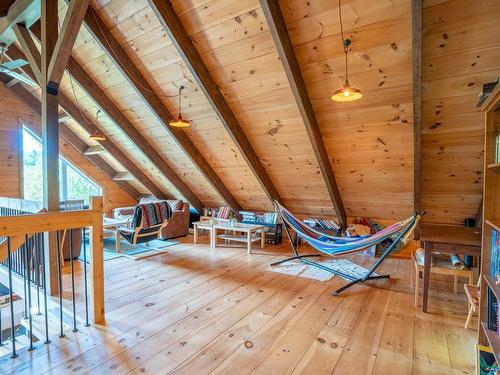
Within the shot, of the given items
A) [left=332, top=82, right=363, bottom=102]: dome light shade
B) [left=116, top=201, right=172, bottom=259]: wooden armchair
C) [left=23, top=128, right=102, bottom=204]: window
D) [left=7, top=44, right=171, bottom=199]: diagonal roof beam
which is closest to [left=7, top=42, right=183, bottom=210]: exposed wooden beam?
[left=7, top=44, right=171, bottom=199]: diagonal roof beam

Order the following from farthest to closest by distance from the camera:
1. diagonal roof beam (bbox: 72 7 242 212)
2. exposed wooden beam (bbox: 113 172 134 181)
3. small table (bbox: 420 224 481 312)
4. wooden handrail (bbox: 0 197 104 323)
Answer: exposed wooden beam (bbox: 113 172 134 181) < diagonal roof beam (bbox: 72 7 242 212) < small table (bbox: 420 224 481 312) < wooden handrail (bbox: 0 197 104 323)

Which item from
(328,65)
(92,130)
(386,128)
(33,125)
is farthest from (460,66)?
(33,125)

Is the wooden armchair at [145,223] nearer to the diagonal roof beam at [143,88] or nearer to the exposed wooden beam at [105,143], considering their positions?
the diagonal roof beam at [143,88]

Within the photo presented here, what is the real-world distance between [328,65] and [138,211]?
3.25 metres

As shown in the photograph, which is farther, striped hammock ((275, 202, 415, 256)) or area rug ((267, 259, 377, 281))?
area rug ((267, 259, 377, 281))

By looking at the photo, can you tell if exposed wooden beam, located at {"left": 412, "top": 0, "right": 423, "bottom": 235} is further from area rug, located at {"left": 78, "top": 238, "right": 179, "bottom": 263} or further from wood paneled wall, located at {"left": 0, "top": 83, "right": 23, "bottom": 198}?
wood paneled wall, located at {"left": 0, "top": 83, "right": 23, "bottom": 198}

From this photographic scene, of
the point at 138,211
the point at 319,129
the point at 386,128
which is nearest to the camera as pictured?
the point at 386,128

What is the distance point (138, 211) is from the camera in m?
4.20

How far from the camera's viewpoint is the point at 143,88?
3.94 m

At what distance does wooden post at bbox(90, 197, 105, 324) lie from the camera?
2.32m

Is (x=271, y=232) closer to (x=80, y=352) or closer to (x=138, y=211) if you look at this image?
(x=138, y=211)

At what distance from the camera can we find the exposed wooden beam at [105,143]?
14.5 feet

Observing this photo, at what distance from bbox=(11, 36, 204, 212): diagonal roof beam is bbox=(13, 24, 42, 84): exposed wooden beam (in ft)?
2.03

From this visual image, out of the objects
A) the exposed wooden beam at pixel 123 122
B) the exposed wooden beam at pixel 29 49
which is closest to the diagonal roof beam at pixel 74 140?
the exposed wooden beam at pixel 123 122
